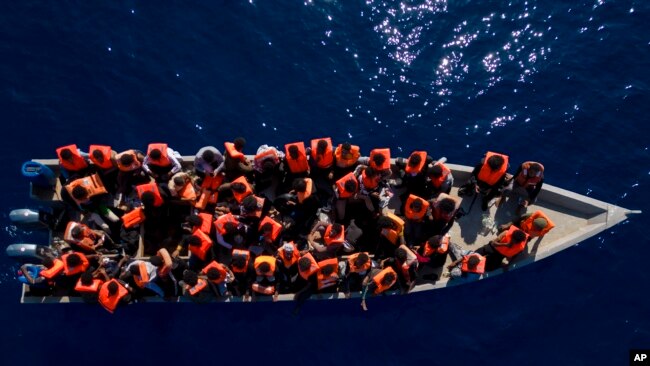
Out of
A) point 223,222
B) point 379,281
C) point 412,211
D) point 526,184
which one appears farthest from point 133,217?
point 526,184

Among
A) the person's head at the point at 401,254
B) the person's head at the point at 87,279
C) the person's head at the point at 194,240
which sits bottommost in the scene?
the person's head at the point at 87,279

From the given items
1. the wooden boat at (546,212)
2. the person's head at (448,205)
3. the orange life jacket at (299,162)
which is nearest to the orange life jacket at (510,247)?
the wooden boat at (546,212)

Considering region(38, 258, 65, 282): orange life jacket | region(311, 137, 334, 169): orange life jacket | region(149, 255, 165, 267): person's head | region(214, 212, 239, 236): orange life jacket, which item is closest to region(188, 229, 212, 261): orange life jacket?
region(214, 212, 239, 236): orange life jacket

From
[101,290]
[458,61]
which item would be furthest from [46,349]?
[458,61]

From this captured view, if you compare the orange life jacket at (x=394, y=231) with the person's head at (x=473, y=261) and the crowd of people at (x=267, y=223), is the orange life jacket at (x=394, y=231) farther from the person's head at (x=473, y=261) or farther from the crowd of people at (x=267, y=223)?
the person's head at (x=473, y=261)

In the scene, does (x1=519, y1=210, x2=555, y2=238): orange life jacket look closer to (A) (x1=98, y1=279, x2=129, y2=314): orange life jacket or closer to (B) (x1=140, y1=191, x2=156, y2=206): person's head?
(B) (x1=140, y1=191, x2=156, y2=206): person's head

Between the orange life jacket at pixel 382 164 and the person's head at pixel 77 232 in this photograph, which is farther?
the orange life jacket at pixel 382 164
